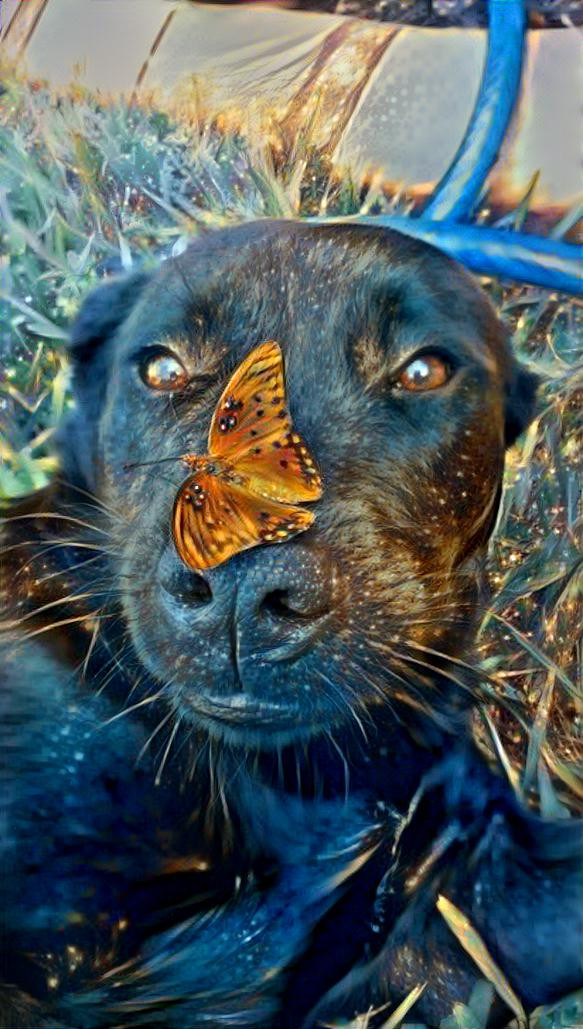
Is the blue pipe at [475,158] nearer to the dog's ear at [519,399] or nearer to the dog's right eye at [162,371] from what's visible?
the dog's ear at [519,399]

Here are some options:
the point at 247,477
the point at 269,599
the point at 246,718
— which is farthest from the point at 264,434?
the point at 246,718

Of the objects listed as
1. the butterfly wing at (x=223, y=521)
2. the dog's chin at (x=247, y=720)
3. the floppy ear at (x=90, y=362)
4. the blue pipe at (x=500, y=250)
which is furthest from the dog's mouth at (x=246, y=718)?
the blue pipe at (x=500, y=250)

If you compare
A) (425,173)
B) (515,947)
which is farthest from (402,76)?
(515,947)

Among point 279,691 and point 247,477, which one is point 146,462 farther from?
point 279,691

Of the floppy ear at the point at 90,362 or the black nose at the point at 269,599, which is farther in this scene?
the floppy ear at the point at 90,362

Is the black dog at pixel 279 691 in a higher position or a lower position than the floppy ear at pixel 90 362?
lower

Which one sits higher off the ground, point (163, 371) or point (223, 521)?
point (163, 371)
